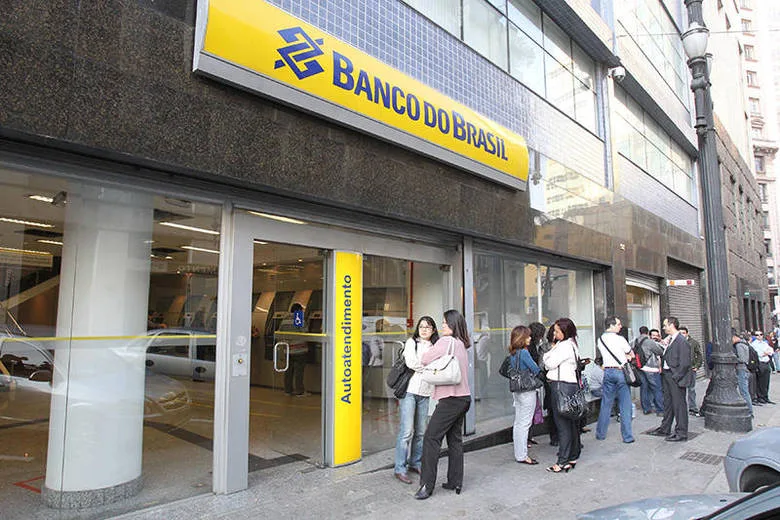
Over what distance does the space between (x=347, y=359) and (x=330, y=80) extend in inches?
117

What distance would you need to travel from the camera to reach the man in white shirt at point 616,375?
24.5ft

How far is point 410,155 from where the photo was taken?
21.0 feet

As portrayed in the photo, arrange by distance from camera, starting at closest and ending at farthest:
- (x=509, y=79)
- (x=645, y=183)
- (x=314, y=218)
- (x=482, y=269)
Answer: (x=314, y=218) < (x=482, y=269) < (x=509, y=79) < (x=645, y=183)

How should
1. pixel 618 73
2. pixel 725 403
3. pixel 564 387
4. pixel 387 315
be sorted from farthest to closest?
pixel 618 73 → pixel 725 403 → pixel 387 315 → pixel 564 387

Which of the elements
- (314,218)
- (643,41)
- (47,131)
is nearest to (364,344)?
(314,218)

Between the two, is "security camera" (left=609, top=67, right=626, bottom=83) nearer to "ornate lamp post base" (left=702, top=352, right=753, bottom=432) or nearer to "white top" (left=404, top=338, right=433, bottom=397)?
"ornate lamp post base" (left=702, top=352, right=753, bottom=432)

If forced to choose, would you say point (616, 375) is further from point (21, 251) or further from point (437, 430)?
point (21, 251)

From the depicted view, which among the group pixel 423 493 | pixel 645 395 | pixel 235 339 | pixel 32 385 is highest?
pixel 235 339

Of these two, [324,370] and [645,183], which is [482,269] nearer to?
[324,370]

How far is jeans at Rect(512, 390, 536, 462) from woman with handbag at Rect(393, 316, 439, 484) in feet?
4.75

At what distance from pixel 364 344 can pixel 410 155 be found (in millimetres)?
2390

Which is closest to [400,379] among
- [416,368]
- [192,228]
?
[416,368]

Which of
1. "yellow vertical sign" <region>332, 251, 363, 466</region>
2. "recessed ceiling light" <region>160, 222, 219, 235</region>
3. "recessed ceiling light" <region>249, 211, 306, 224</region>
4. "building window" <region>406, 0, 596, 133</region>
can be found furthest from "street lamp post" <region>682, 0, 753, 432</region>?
"recessed ceiling light" <region>160, 222, 219, 235</region>

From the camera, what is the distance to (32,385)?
439cm
